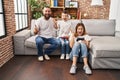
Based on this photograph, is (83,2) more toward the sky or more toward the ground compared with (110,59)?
more toward the sky

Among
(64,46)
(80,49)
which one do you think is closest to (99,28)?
(64,46)

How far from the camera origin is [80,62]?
3273 mm

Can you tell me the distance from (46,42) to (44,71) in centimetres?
87

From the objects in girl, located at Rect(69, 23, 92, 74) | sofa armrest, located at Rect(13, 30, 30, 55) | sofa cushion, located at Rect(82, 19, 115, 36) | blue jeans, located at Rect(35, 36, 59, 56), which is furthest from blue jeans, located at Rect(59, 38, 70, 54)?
sofa armrest, located at Rect(13, 30, 30, 55)

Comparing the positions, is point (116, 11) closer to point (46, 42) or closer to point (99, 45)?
point (99, 45)

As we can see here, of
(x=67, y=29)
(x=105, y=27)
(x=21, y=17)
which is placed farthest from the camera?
(x=21, y=17)

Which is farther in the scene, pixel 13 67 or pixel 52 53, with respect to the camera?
pixel 52 53

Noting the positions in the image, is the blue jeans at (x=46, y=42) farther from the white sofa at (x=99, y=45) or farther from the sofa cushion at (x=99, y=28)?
the sofa cushion at (x=99, y=28)

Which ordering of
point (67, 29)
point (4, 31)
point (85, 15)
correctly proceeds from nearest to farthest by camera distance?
1. point (4, 31)
2. point (67, 29)
3. point (85, 15)

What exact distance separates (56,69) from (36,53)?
984 mm

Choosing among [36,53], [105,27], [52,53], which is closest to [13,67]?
[36,53]

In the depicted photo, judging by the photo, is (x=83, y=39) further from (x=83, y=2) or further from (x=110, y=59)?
(x=83, y=2)

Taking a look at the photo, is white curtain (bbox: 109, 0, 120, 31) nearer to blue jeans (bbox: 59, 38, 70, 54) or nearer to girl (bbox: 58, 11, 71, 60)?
girl (bbox: 58, 11, 71, 60)

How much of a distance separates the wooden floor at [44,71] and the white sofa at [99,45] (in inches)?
7.7
